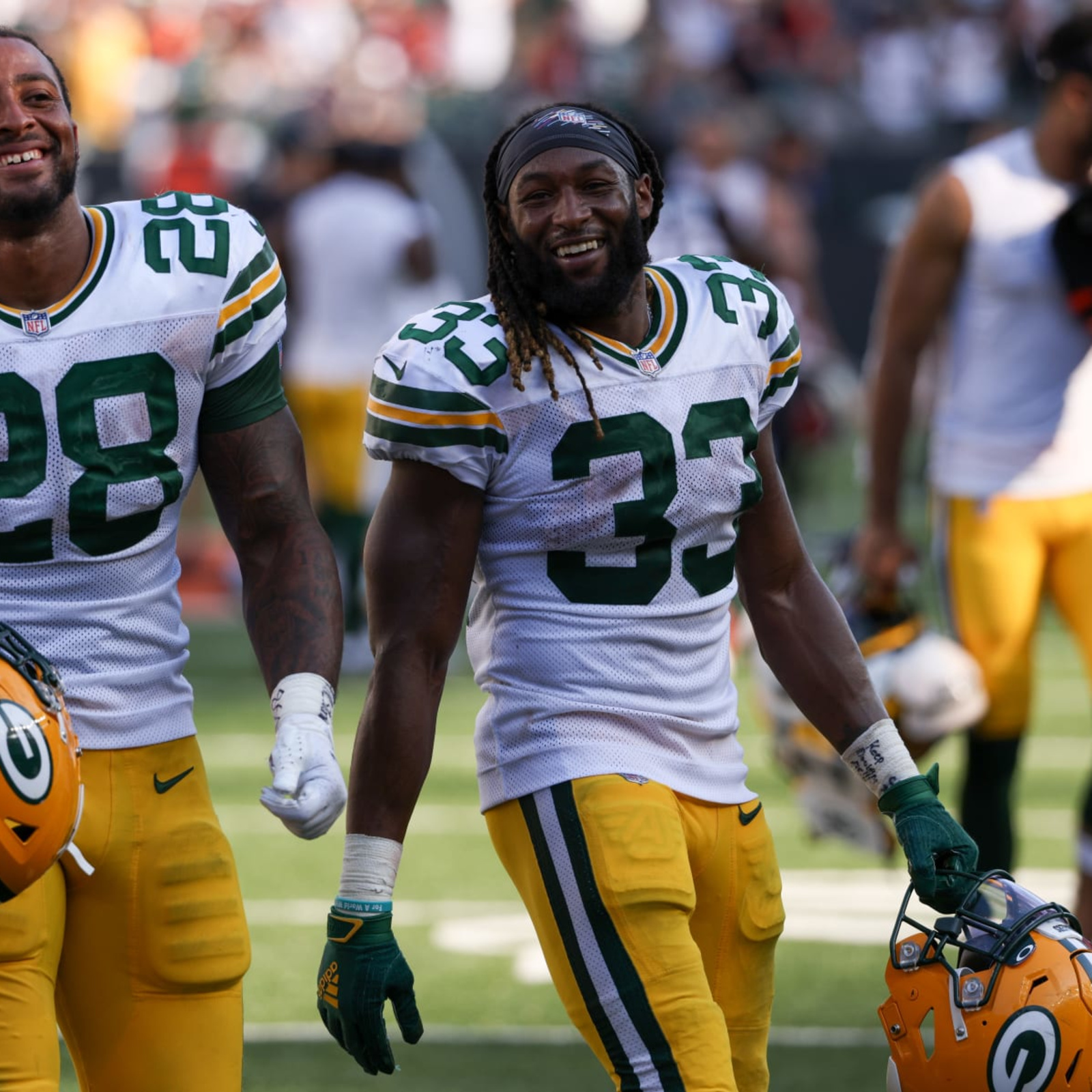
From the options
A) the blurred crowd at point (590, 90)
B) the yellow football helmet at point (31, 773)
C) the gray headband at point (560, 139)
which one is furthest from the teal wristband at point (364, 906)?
the blurred crowd at point (590, 90)

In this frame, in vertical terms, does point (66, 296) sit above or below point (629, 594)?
above

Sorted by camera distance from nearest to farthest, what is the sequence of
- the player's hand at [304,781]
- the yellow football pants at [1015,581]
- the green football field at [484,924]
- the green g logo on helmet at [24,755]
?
the green g logo on helmet at [24,755] < the player's hand at [304,781] < the green football field at [484,924] < the yellow football pants at [1015,581]

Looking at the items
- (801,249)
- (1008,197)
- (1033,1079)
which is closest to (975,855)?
(1033,1079)

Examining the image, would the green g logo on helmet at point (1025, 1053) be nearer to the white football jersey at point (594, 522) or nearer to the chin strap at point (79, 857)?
the white football jersey at point (594, 522)

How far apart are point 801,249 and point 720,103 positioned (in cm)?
423

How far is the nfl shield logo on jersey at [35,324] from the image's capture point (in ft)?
9.32

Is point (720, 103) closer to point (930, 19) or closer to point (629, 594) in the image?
point (930, 19)

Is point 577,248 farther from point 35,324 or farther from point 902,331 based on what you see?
point 902,331

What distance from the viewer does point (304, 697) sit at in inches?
114

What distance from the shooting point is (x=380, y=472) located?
909cm

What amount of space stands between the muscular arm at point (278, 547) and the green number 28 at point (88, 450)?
5.4 inches

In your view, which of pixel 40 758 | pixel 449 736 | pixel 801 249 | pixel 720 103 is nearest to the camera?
pixel 40 758

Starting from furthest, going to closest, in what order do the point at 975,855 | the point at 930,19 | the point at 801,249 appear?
1. the point at 930,19
2. the point at 801,249
3. the point at 975,855

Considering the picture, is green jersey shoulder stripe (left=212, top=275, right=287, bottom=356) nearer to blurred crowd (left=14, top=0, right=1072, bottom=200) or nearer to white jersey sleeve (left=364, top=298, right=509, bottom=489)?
white jersey sleeve (left=364, top=298, right=509, bottom=489)
